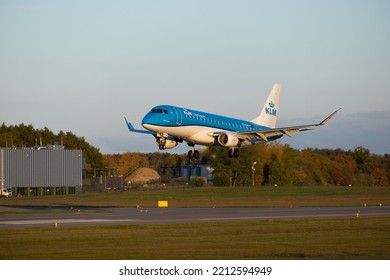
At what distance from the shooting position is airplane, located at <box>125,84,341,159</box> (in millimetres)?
73938

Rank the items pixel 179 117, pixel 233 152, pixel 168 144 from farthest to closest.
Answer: pixel 233 152 < pixel 168 144 < pixel 179 117

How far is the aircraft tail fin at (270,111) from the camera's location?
95.0 metres

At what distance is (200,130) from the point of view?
77625 millimetres

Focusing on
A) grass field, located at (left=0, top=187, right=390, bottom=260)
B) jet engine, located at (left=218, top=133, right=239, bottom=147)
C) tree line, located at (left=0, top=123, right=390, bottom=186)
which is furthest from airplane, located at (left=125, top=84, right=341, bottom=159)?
tree line, located at (left=0, top=123, right=390, bottom=186)

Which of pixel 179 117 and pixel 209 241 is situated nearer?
pixel 209 241

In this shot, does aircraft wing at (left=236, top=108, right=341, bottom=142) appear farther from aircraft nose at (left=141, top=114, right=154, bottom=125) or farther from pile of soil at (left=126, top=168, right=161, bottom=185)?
pile of soil at (left=126, top=168, right=161, bottom=185)

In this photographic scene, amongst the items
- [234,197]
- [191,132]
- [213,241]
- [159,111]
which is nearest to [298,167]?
[234,197]

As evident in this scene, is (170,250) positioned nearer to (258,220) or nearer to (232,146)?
(258,220)

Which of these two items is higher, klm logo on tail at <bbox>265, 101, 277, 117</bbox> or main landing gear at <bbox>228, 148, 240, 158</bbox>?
klm logo on tail at <bbox>265, 101, 277, 117</bbox>

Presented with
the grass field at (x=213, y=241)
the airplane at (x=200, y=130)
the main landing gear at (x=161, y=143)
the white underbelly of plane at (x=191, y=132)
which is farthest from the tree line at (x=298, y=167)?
the grass field at (x=213, y=241)

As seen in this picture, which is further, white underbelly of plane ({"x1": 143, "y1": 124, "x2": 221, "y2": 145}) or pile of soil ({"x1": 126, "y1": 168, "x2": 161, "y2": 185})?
pile of soil ({"x1": 126, "y1": 168, "x2": 161, "y2": 185})

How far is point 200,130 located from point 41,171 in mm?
81440

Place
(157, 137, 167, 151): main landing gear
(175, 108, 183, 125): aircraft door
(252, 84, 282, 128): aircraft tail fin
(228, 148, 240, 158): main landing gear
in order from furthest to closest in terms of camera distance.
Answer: (252, 84, 282, 128): aircraft tail fin < (228, 148, 240, 158): main landing gear < (157, 137, 167, 151): main landing gear < (175, 108, 183, 125): aircraft door

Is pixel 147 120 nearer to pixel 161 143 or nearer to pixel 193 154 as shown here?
pixel 161 143
